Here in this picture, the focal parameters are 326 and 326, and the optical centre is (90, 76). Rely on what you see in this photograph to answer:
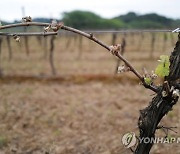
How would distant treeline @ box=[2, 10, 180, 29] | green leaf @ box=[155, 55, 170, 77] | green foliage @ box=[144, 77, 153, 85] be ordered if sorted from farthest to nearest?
distant treeline @ box=[2, 10, 180, 29] → green foliage @ box=[144, 77, 153, 85] → green leaf @ box=[155, 55, 170, 77]

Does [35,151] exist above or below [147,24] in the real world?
above

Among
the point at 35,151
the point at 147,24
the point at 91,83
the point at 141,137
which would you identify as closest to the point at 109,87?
the point at 91,83

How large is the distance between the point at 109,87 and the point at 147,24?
1122 inches

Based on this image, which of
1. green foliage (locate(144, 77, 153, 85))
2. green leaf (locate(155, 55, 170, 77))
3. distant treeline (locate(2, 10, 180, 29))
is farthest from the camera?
distant treeline (locate(2, 10, 180, 29))

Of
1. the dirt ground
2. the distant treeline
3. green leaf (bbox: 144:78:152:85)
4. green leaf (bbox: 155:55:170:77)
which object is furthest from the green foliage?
the distant treeline

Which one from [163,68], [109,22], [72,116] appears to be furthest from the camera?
[109,22]

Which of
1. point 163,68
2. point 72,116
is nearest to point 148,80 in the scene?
point 163,68

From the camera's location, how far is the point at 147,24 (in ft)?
122

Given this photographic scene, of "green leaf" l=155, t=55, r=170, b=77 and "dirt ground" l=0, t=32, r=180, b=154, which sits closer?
"green leaf" l=155, t=55, r=170, b=77

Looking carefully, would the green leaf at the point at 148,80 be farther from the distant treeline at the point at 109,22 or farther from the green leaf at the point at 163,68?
the distant treeline at the point at 109,22

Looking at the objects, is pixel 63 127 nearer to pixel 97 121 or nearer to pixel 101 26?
pixel 97 121

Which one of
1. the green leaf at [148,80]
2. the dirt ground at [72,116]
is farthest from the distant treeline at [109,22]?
the green leaf at [148,80]

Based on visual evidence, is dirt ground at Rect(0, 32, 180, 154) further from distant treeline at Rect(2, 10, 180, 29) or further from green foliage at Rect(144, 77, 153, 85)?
distant treeline at Rect(2, 10, 180, 29)

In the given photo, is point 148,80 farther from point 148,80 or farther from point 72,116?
point 72,116
